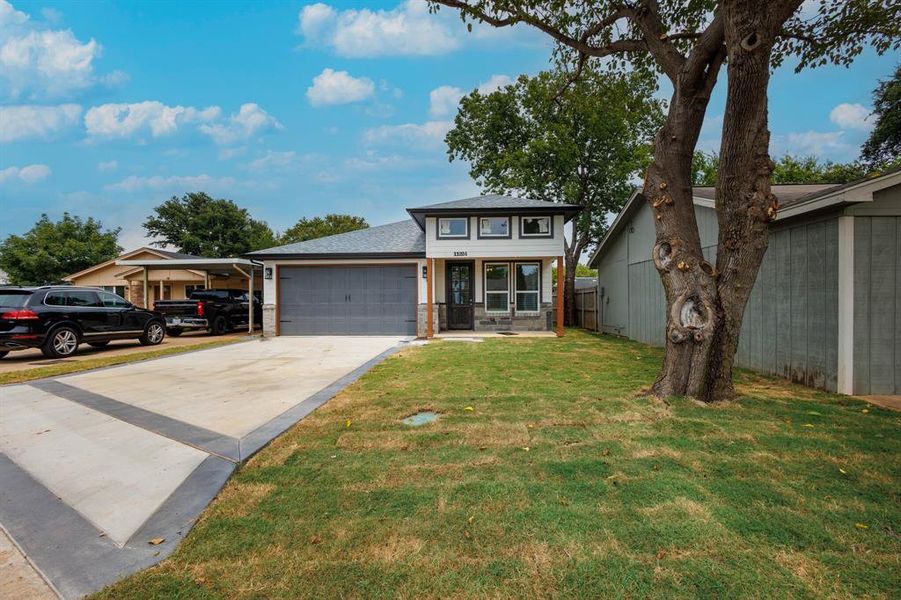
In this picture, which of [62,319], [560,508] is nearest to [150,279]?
[62,319]

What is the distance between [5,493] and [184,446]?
1060 millimetres

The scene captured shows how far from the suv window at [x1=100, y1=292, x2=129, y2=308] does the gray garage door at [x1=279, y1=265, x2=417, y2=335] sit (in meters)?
4.30

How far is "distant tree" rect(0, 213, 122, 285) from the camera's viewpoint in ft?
81.6

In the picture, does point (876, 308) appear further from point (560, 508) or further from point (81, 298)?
point (81, 298)

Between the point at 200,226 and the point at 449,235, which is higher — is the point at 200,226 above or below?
above

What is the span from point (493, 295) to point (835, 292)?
9.54 meters

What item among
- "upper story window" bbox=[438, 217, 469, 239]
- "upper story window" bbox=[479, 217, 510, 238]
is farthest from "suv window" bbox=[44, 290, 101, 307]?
"upper story window" bbox=[479, 217, 510, 238]

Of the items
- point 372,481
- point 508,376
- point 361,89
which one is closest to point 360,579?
point 372,481

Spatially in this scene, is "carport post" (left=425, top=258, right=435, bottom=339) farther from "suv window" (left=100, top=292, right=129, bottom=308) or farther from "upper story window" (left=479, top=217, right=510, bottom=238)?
"suv window" (left=100, top=292, right=129, bottom=308)

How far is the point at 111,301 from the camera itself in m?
10.7

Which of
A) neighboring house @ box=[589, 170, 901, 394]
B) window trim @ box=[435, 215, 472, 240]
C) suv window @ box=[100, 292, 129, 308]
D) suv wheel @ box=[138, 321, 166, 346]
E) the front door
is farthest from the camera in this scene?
the front door

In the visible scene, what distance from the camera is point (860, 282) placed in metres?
5.39

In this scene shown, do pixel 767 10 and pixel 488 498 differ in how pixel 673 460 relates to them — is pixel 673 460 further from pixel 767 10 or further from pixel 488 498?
pixel 767 10

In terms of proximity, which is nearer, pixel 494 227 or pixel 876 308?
pixel 876 308
